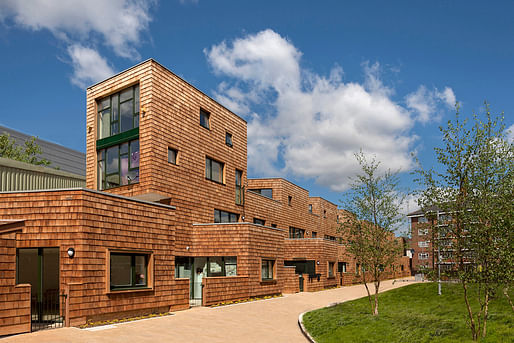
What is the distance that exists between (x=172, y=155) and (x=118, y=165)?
8.66 feet

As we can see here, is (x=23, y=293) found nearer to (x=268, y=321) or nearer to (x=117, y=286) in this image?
(x=117, y=286)

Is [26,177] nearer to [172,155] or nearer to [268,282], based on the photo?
[172,155]

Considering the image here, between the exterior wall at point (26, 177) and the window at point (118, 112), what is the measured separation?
3.37 m

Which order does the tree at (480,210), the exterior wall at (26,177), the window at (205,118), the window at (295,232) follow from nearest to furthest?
the tree at (480,210), the exterior wall at (26,177), the window at (205,118), the window at (295,232)

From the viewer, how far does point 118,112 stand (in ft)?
77.0

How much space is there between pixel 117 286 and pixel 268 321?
17.1 ft

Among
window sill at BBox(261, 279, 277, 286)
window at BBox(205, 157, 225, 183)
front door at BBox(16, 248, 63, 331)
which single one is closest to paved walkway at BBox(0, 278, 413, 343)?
front door at BBox(16, 248, 63, 331)

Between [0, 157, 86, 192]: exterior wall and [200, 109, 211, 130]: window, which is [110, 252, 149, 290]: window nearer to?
Answer: [0, 157, 86, 192]: exterior wall

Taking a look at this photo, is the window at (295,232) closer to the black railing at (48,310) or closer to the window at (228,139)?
the window at (228,139)

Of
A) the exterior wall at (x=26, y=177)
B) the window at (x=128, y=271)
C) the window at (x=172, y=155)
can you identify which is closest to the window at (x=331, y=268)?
the window at (x=172, y=155)

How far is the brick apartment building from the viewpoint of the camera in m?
14.1

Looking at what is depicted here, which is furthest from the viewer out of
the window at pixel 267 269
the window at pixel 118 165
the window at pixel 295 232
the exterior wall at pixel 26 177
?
the window at pixel 295 232

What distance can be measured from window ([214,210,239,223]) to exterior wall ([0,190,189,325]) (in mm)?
10314

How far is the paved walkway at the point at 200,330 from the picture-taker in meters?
11.9
